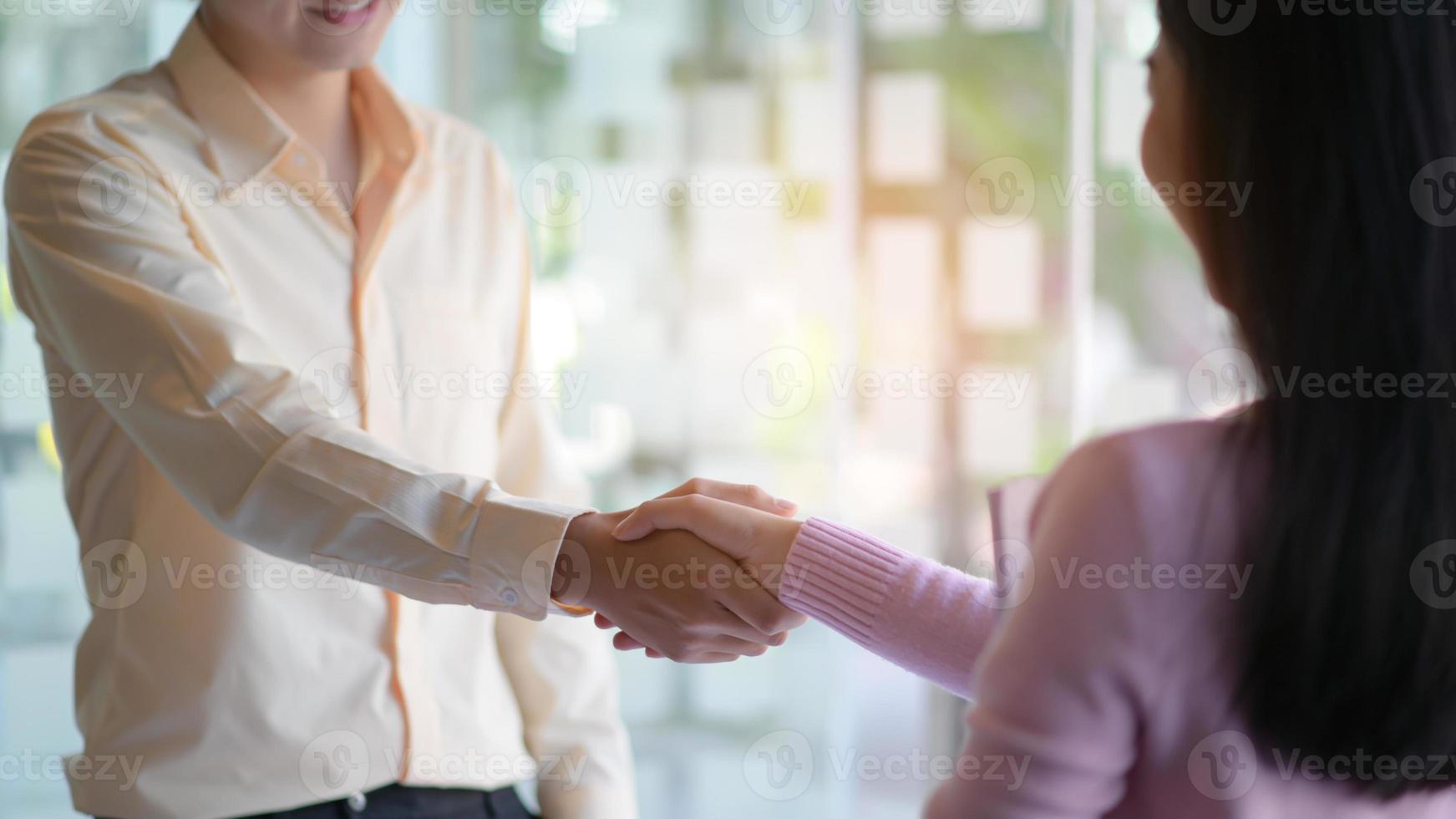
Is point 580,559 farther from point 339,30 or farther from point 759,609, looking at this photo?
point 339,30

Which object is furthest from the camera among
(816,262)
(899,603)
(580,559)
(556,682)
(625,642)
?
(816,262)

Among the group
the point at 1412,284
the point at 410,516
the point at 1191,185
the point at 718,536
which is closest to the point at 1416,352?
the point at 1412,284

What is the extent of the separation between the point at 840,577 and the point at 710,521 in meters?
0.21

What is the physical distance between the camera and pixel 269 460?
44.8 inches

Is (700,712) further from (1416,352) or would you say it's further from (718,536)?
(1416,352)

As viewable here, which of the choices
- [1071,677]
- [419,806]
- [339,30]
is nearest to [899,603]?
[1071,677]

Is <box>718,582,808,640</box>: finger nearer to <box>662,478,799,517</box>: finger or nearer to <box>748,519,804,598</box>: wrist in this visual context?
<box>748,519,804,598</box>: wrist

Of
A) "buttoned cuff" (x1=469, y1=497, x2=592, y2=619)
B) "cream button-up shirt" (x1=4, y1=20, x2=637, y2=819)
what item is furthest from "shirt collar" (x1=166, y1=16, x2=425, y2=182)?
"buttoned cuff" (x1=469, y1=497, x2=592, y2=619)

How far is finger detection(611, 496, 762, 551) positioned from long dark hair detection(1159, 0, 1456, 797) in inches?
26.3

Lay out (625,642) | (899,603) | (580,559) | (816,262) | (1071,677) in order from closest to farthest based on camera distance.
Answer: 1. (1071,677)
2. (899,603)
3. (580,559)
4. (625,642)
5. (816,262)

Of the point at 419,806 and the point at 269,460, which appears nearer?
the point at 269,460

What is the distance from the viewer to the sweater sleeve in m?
1.07

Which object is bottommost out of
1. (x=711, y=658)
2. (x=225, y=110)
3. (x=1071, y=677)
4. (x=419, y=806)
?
(x=419, y=806)

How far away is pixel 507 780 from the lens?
4.49 feet
